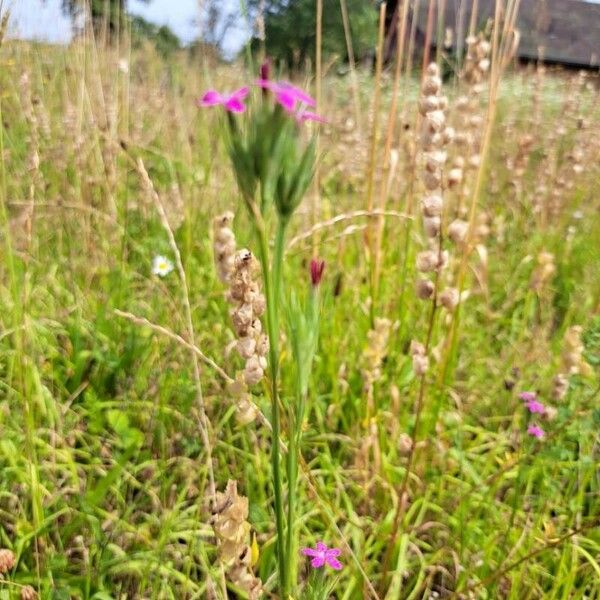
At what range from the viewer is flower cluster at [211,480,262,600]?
54 cm

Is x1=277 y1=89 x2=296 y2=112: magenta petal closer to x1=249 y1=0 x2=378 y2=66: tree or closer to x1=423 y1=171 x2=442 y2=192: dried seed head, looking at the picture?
x1=423 y1=171 x2=442 y2=192: dried seed head

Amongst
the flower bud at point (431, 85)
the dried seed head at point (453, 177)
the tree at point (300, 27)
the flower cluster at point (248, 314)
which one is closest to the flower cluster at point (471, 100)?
the dried seed head at point (453, 177)

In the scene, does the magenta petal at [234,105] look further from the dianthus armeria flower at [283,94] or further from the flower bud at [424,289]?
the flower bud at [424,289]

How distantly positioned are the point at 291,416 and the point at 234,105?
0.27m

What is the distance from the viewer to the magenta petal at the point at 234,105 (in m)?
0.39

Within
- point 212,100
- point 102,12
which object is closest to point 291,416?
point 212,100

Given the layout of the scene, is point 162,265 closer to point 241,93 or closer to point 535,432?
point 535,432

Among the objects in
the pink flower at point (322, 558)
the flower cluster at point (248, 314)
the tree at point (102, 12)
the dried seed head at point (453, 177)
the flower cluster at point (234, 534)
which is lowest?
the pink flower at point (322, 558)

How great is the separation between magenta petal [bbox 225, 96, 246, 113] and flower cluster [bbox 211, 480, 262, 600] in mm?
285

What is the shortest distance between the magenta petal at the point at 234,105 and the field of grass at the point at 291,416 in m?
0.24

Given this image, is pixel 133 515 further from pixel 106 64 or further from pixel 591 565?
pixel 106 64

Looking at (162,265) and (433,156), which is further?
(162,265)

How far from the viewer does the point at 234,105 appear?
1.29ft

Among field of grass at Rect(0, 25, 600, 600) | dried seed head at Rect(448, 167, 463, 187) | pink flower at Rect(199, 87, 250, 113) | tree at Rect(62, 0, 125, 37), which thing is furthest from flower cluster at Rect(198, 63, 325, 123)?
tree at Rect(62, 0, 125, 37)
